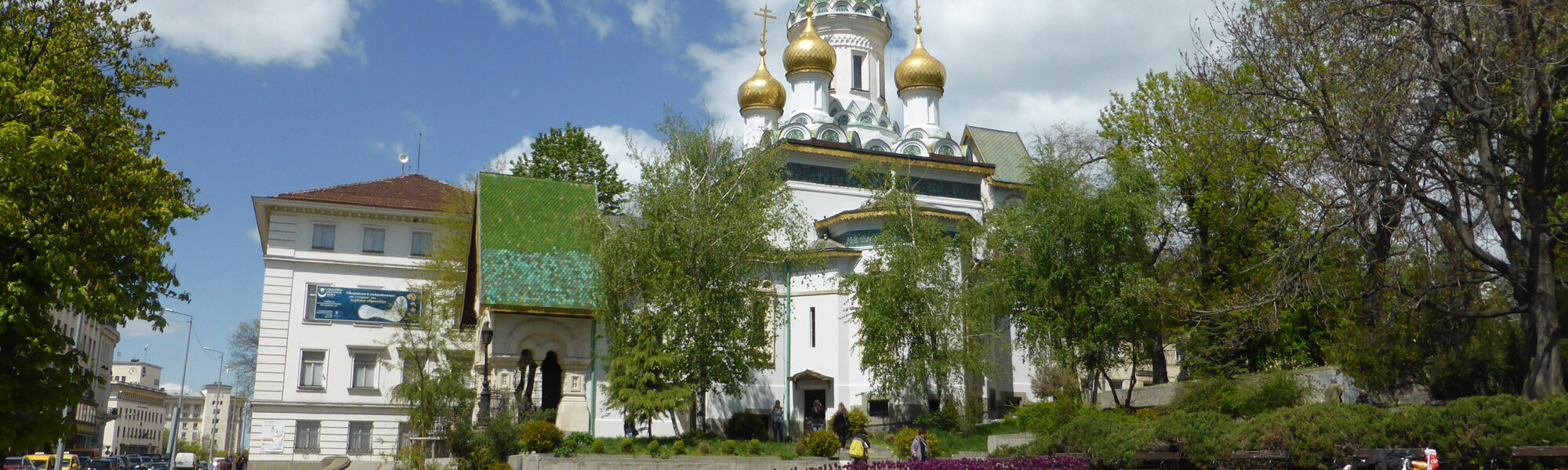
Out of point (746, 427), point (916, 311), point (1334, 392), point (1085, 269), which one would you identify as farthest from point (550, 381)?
point (1334, 392)

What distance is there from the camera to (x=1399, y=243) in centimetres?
1841

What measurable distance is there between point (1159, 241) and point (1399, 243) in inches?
357

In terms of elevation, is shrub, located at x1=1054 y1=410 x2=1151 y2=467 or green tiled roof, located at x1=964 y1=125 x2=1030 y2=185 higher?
green tiled roof, located at x1=964 y1=125 x2=1030 y2=185

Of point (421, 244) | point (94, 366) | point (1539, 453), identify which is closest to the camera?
point (1539, 453)

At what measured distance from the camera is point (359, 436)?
113 ft

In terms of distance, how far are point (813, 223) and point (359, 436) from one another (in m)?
16.1

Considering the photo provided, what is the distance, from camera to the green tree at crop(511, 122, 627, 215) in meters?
40.5

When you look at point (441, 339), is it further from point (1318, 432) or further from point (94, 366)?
point (94, 366)

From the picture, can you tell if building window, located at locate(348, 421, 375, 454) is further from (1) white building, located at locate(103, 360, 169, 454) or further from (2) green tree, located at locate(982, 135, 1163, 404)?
(1) white building, located at locate(103, 360, 169, 454)

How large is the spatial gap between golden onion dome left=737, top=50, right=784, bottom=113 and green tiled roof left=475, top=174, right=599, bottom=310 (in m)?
18.2

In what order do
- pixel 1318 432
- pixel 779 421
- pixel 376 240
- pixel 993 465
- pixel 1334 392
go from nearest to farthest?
pixel 1318 432 → pixel 993 465 → pixel 1334 392 → pixel 779 421 → pixel 376 240

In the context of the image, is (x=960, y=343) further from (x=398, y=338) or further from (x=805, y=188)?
(x=398, y=338)

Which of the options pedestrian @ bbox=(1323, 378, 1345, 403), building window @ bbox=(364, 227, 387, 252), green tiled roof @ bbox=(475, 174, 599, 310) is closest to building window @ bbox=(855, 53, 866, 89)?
building window @ bbox=(364, 227, 387, 252)

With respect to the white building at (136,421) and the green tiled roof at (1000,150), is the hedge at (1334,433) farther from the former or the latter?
the white building at (136,421)
